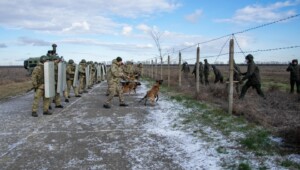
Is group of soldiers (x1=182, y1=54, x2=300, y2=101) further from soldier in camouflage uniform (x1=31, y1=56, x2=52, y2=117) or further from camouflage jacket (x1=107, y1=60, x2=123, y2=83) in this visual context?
soldier in camouflage uniform (x1=31, y1=56, x2=52, y2=117)

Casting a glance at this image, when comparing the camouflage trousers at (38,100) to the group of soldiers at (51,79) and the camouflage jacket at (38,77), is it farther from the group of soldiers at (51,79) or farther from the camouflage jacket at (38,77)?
the camouflage jacket at (38,77)

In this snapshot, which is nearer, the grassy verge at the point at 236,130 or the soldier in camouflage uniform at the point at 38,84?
the grassy verge at the point at 236,130

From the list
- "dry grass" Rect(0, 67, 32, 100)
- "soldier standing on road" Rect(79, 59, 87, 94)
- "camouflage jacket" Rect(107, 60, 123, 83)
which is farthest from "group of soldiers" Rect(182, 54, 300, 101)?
"dry grass" Rect(0, 67, 32, 100)

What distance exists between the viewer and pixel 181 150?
701 cm

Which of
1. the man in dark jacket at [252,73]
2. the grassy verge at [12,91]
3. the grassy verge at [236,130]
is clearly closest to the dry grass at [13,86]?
the grassy verge at [12,91]

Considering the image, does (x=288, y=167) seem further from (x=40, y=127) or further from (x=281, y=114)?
(x=40, y=127)

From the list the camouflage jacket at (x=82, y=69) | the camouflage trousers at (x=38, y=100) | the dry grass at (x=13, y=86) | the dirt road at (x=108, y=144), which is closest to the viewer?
the dirt road at (x=108, y=144)

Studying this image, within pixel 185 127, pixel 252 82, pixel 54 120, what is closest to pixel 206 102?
pixel 252 82

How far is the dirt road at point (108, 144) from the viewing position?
6.20m

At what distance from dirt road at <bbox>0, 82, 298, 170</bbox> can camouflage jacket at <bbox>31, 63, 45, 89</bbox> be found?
3.36 feet

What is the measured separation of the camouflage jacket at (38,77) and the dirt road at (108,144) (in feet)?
3.36

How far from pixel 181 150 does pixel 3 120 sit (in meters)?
6.16

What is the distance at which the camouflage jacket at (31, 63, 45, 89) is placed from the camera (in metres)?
11.6

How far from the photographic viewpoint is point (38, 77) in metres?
11.6
